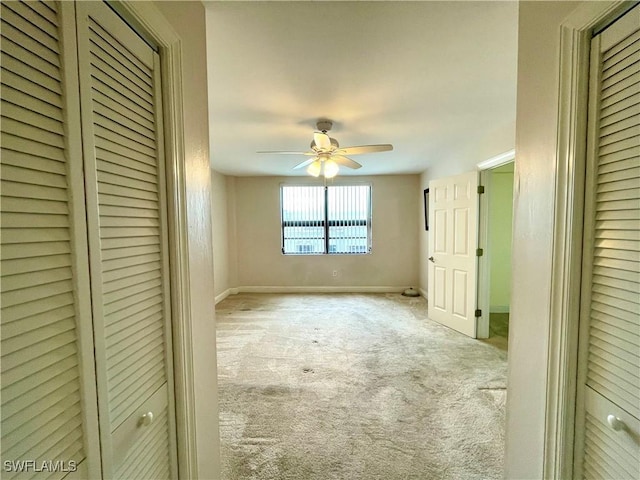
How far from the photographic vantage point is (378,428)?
1812 mm

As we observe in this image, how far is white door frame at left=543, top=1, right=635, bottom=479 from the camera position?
0.88 meters

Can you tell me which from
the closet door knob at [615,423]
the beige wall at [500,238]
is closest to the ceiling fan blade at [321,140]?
the closet door knob at [615,423]

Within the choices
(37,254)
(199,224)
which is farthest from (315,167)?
(37,254)

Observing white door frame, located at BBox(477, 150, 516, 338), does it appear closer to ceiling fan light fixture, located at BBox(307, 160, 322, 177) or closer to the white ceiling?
the white ceiling

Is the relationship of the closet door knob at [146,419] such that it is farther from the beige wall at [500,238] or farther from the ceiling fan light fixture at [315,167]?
the beige wall at [500,238]

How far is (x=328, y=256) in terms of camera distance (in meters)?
5.53

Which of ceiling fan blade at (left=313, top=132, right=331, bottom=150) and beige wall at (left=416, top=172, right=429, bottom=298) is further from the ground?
ceiling fan blade at (left=313, top=132, right=331, bottom=150)

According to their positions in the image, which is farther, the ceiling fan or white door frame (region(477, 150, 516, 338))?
white door frame (region(477, 150, 516, 338))

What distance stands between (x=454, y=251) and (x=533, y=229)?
2546 mm

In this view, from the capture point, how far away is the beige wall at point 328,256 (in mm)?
5363

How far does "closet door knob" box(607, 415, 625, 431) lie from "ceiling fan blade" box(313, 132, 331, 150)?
225 centimetres

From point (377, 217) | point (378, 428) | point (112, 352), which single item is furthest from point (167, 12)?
point (377, 217)

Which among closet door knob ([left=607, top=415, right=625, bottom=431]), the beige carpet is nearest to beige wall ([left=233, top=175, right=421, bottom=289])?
the beige carpet
